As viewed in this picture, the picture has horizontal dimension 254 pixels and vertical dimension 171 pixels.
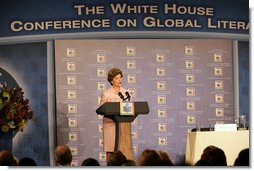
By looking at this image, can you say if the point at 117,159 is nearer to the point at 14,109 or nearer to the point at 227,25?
the point at 14,109

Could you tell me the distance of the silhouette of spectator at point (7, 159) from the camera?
5.64m

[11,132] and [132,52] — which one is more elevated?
[132,52]

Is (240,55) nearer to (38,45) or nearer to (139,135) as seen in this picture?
(139,135)

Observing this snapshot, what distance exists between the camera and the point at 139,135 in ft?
18.8

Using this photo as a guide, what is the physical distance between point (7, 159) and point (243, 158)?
2.37 m

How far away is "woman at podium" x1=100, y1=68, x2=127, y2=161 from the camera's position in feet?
18.5

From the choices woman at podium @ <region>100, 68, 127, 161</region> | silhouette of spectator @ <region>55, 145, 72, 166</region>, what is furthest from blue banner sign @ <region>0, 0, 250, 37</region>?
silhouette of spectator @ <region>55, 145, 72, 166</region>

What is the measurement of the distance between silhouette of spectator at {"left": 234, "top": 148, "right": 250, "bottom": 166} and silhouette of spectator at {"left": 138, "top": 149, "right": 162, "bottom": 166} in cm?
78

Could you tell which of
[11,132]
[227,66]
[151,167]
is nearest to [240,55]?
[227,66]

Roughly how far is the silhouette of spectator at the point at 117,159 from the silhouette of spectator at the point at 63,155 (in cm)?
44

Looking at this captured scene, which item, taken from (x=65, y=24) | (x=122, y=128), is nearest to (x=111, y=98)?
(x=122, y=128)

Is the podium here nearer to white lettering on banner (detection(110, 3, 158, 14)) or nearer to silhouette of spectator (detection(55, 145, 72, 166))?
silhouette of spectator (detection(55, 145, 72, 166))

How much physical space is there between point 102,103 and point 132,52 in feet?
2.02

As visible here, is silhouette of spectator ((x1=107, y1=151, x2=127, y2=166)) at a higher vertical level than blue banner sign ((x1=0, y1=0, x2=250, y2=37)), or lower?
lower
